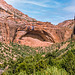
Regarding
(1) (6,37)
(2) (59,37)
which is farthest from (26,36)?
(2) (59,37)

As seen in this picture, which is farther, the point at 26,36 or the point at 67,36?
the point at 67,36

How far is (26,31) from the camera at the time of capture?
28.4 metres

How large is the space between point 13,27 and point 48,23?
396 inches

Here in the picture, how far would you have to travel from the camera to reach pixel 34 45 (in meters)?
28.6

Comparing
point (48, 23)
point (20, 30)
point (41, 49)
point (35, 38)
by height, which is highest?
point (48, 23)

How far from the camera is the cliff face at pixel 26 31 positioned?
24.7 m

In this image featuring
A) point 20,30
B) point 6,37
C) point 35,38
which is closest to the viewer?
point 6,37

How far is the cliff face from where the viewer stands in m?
24.7

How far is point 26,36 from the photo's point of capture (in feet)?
95.6

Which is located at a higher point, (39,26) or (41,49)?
(39,26)

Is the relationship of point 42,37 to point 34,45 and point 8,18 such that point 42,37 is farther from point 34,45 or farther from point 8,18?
point 8,18

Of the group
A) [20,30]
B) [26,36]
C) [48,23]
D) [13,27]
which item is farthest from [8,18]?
[48,23]

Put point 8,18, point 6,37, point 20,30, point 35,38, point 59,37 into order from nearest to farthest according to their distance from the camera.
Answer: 1. point 6,37
2. point 8,18
3. point 20,30
4. point 35,38
5. point 59,37

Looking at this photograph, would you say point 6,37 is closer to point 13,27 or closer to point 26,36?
point 13,27
